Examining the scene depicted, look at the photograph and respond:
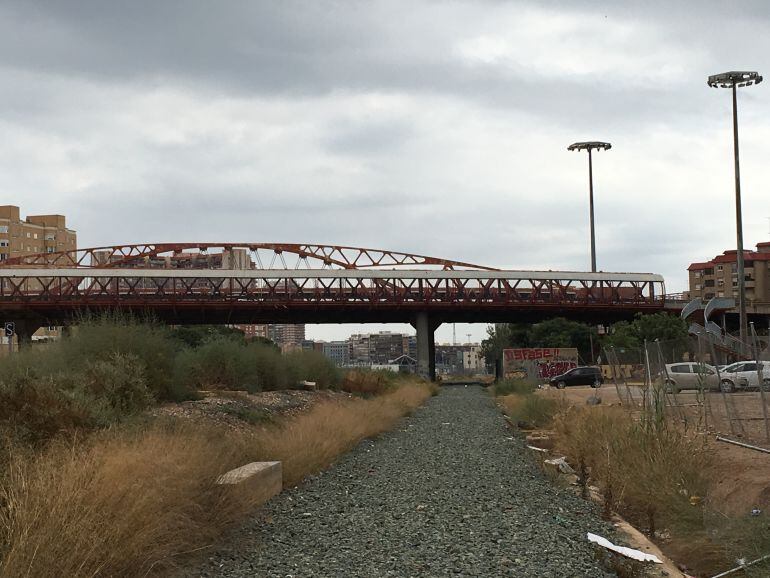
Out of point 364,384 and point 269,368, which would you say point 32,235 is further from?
point 269,368

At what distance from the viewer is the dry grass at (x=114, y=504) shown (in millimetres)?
6707

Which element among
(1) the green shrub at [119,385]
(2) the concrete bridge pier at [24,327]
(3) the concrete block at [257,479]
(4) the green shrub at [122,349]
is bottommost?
(3) the concrete block at [257,479]

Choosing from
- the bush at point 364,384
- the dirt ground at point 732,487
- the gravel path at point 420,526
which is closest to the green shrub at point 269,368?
the bush at point 364,384

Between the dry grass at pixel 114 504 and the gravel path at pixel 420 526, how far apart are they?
501 mm

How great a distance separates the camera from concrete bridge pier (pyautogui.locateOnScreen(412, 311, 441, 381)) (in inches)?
3241

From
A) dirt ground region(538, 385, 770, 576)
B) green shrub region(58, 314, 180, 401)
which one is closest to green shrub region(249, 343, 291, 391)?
green shrub region(58, 314, 180, 401)

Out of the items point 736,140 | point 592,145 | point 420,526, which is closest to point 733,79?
point 736,140

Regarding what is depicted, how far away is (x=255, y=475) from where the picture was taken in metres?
12.1

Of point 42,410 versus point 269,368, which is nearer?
point 42,410

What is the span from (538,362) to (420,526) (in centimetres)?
5891

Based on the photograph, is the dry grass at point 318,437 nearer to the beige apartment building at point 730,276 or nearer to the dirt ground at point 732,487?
the dirt ground at point 732,487

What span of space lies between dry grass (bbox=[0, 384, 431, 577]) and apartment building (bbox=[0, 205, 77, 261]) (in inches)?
6280

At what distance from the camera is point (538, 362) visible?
68.9m

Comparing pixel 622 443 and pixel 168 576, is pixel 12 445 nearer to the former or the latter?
pixel 168 576
